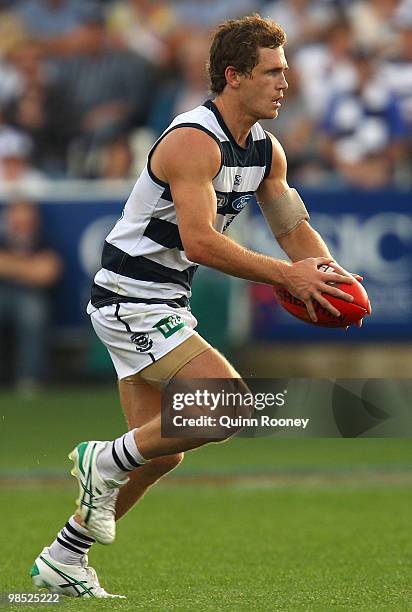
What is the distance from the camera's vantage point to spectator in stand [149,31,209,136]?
1546cm

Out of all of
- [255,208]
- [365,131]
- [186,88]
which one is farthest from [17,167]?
[365,131]

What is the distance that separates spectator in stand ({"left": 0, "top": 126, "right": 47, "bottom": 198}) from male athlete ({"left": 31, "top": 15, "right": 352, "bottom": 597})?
9015 mm

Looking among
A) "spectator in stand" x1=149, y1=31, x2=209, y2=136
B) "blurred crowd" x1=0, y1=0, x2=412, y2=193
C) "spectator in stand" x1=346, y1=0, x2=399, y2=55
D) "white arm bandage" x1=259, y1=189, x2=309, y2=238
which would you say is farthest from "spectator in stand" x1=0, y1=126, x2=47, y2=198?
"white arm bandage" x1=259, y1=189, x2=309, y2=238

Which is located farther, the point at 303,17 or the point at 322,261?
the point at 303,17

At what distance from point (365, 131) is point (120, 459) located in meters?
9.55

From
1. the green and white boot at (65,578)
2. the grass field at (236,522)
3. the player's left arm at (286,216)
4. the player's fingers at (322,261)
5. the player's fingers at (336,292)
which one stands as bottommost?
the grass field at (236,522)

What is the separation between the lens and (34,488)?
388 inches

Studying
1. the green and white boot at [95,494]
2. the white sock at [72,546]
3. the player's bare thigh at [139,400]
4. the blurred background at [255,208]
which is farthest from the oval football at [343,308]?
the blurred background at [255,208]

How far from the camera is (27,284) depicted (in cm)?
1469

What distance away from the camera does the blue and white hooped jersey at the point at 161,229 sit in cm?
576

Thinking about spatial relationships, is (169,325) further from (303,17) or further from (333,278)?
(303,17)

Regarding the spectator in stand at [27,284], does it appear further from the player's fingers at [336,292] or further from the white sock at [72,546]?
the player's fingers at [336,292]

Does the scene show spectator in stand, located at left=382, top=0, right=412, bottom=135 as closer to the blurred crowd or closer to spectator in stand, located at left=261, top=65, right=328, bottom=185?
the blurred crowd

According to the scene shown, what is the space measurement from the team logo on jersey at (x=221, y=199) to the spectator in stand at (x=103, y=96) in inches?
373
